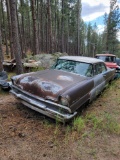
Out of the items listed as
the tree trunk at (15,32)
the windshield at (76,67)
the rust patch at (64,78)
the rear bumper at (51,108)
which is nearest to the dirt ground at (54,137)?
the rear bumper at (51,108)

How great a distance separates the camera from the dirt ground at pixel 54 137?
8.97ft

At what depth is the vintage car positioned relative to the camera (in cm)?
331

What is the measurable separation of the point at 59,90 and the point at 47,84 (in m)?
0.38

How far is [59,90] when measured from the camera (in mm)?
3432

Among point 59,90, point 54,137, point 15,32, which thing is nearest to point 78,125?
point 54,137

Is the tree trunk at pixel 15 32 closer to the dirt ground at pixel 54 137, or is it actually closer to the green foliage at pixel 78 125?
the dirt ground at pixel 54 137

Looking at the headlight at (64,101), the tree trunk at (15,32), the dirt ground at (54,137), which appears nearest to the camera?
the dirt ground at (54,137)

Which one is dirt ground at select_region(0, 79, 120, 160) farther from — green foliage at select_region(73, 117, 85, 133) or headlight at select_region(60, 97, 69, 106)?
headlight at select_region(60, 97, 69, 106)

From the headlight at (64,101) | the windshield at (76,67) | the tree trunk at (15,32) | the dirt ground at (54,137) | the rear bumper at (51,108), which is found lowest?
the dirt ground at (54,137)

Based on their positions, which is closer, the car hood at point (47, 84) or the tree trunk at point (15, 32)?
the car hood at point (47, 84)

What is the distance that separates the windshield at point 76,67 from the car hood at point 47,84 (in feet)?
1.15

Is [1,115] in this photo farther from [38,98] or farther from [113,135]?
[113,135]

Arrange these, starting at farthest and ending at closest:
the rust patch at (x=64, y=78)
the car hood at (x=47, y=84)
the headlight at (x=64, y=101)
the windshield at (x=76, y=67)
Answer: the windshield at (x=76, y=67)
the rust patch at (x=64, y=78)
the car hood at (x=47, y=84)
the headlight at (x=64, y=101)

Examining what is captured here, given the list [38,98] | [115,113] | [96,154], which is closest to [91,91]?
[115,113]
